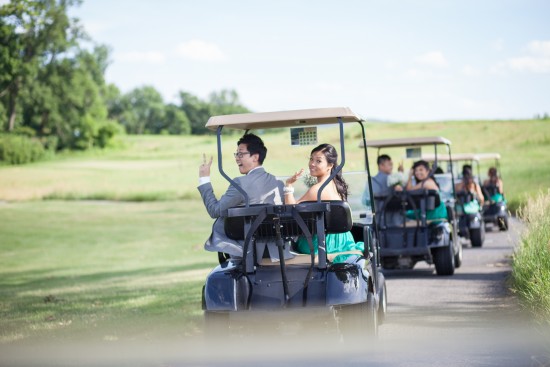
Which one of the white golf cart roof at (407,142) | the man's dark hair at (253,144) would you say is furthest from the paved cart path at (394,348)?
the white golf cart roof at (407,142)

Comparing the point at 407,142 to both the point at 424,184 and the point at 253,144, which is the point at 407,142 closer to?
the point at 424,184

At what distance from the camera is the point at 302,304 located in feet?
20.6

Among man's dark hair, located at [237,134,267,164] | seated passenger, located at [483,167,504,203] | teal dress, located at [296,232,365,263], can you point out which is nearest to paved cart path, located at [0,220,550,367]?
teal dress, located at [296,232,365,263]

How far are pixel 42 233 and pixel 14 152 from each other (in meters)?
37.5

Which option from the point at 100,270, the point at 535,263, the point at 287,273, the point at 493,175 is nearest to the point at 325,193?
the point at 287,273

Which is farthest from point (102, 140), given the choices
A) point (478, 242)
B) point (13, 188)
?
point (478, 242)

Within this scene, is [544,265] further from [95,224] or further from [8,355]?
[95,224]

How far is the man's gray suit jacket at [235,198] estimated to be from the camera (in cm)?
651

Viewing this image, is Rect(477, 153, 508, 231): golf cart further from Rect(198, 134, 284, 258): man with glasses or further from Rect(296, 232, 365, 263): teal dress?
Rect(198, 134, 284, 258): man with glasses

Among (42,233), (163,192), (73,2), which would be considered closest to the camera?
(42,233)

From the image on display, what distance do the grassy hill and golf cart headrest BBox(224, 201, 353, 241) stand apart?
1.88m

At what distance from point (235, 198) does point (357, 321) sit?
126 cm

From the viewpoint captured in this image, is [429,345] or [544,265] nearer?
[429,345]

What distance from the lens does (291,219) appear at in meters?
6.26
